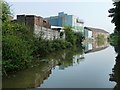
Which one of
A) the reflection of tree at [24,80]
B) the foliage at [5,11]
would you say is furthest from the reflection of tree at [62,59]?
the foliage at [5,11]

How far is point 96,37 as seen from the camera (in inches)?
4419

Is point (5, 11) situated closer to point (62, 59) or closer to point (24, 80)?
point (24, 80)

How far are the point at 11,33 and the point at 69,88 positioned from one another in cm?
610

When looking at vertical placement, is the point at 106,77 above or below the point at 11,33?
below

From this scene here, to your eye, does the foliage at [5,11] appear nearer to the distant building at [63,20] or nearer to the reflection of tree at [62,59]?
the reflection of tree at [62,59]

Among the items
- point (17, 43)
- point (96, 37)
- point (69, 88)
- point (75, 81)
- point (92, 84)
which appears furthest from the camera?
point (96, 37)

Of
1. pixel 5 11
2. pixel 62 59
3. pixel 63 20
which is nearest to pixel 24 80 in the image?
pixel 5 11

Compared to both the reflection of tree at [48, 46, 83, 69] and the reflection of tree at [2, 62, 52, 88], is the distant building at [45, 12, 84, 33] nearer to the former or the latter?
the reflection of tree at [48, 46, 83, 69]

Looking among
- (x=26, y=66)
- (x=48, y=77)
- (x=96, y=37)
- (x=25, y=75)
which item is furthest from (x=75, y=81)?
(x=96, y=37)

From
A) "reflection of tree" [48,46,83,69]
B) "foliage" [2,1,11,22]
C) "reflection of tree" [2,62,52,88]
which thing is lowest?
"reflection of tree" [48,46,83,69]

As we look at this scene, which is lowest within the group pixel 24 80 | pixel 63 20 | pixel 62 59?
pixel 62 59

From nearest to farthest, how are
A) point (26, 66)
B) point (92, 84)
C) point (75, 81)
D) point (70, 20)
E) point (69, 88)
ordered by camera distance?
point (69, 88)
point (92, 84)
point (75, 81)
point (26, 66)
point (70, 20)

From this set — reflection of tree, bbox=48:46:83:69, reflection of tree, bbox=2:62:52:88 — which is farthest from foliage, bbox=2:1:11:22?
reflection of tree, bbox=48:46:83:69

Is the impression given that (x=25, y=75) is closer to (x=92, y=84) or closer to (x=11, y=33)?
(x=11, y=33)
